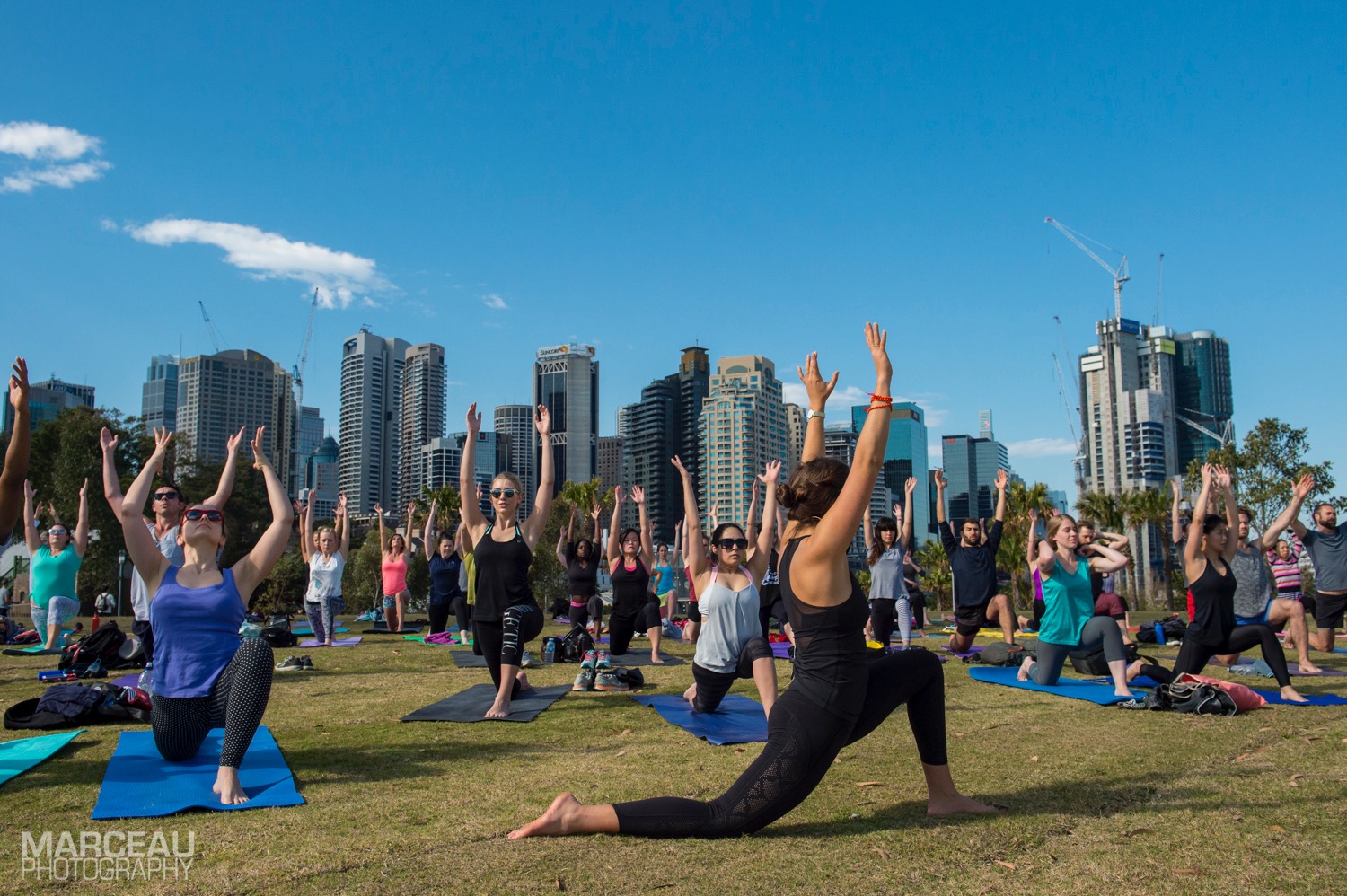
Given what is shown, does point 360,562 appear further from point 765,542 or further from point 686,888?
point 686,888

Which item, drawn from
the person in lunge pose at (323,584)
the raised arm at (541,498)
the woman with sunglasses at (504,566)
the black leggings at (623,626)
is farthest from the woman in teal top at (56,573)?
the raised arm at (541,498)

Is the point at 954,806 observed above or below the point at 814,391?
below

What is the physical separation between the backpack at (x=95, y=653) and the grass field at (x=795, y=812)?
174 inches

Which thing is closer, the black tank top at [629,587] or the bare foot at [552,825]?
the bare foot at [552,825]

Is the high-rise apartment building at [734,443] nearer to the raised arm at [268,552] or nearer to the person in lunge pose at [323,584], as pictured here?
the person in lunge pose at [323,584]

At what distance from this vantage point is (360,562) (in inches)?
1757

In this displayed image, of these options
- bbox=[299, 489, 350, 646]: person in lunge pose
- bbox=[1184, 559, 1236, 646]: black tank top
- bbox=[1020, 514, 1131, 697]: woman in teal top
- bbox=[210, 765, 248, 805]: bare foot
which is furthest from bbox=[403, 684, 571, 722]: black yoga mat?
bbox=[299, 489, 350, 646]: person in lunge pose

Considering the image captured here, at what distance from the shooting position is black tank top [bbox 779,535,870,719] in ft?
13.2

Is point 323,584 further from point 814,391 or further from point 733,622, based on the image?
point 814,391

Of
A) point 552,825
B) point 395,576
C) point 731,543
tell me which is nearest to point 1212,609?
point 731,543

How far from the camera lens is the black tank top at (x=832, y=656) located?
4.03 meters

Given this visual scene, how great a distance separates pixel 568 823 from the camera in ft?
13.0

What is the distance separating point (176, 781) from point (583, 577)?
381 inches

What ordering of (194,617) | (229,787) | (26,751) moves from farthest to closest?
(26,751) < (194,617) < (229,787)
